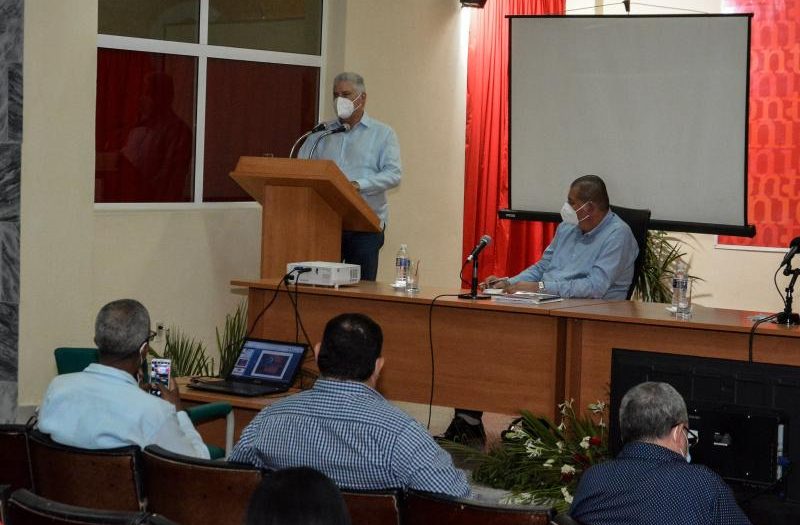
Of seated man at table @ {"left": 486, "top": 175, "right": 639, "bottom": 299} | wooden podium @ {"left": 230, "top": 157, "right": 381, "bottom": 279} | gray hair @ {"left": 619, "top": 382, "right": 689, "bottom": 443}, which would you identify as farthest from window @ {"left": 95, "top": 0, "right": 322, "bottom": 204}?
gray hair @ {"left": 619, "top": 382, "right": 689, "bottom": 443}

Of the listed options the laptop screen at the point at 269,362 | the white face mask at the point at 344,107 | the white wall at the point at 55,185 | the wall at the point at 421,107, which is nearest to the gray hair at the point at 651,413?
the laptop screen at the point at 269,362

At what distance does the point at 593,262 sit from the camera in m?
5.69

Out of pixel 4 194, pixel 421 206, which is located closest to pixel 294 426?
pixel 4 194

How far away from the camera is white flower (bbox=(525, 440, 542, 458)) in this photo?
4.73m

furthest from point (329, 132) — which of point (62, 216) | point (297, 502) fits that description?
point (297, 502)

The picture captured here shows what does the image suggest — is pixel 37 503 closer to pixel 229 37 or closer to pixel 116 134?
pixel 116 134

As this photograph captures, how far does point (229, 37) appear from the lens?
278 inches

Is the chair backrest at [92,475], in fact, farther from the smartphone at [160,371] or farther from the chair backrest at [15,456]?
the smartphone at [160,371]

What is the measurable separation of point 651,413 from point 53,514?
4.40ft

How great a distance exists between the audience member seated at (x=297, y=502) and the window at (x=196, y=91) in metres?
5.05

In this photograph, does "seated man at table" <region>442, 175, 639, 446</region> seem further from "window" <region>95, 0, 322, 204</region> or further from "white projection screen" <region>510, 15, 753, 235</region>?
"window" <region>95, 0, 322, 204</region>

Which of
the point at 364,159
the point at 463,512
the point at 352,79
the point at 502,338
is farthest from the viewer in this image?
the point at 364,159

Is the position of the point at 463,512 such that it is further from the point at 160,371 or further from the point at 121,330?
the point at 160,371

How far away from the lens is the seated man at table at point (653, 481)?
2594 mm
